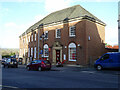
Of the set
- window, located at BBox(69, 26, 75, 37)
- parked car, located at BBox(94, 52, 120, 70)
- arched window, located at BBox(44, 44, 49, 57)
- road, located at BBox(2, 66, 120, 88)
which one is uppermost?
window, located at BBox(69, 26, 75, 37)

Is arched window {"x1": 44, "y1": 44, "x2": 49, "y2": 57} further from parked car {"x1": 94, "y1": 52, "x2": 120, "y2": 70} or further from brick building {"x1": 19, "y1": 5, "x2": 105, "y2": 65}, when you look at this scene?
parked car {"x1": 94, "y1": 52, "x2": 120, "y2": 70}

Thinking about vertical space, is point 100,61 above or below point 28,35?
below

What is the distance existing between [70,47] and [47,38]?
594 centimetres

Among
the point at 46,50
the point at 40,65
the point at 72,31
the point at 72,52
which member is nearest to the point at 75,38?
the point at 72,31

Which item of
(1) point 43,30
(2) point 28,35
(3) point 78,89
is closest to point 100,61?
(3) point 78,89

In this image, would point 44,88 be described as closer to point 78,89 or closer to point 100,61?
point 78,89

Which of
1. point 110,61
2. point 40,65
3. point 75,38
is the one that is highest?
point 75,38

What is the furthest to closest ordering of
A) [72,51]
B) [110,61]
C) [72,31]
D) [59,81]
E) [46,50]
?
[46,50] → [72,31] → [72,51] → [110,61] → [59,81]

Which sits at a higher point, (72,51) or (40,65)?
(72,51)

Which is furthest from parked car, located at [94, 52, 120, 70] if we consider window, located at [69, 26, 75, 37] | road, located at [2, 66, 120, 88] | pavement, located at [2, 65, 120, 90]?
window, located at [69, 26, 75, 37]

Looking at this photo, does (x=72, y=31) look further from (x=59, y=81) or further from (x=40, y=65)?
(x=59, y=81)

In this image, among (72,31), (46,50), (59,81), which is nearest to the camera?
(59,81)

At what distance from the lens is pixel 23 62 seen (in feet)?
111

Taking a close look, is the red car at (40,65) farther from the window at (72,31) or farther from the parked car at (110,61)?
the window at (72,31)
